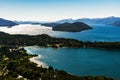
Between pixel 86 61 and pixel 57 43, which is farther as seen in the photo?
pixel 57 43

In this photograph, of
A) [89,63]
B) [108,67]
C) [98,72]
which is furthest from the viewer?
[89,63]

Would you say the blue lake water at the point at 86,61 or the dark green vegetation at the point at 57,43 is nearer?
the blue lake water at the point at 86,61

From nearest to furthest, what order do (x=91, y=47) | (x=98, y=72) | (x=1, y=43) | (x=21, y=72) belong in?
(x=21, y=72) → (x=98, y=72) → (x=91, y=47) → (x=1, y=43)

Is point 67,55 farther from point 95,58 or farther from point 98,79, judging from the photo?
point 98,79

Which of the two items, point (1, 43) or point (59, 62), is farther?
point (1, 43)

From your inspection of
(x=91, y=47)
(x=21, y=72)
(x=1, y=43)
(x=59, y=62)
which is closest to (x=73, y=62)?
(x=59, y=62)

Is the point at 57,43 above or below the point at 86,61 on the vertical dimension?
below

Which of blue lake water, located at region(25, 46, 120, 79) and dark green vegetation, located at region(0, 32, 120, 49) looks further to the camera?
dark green vegetation, located at region(0, 32, 120, 49)
